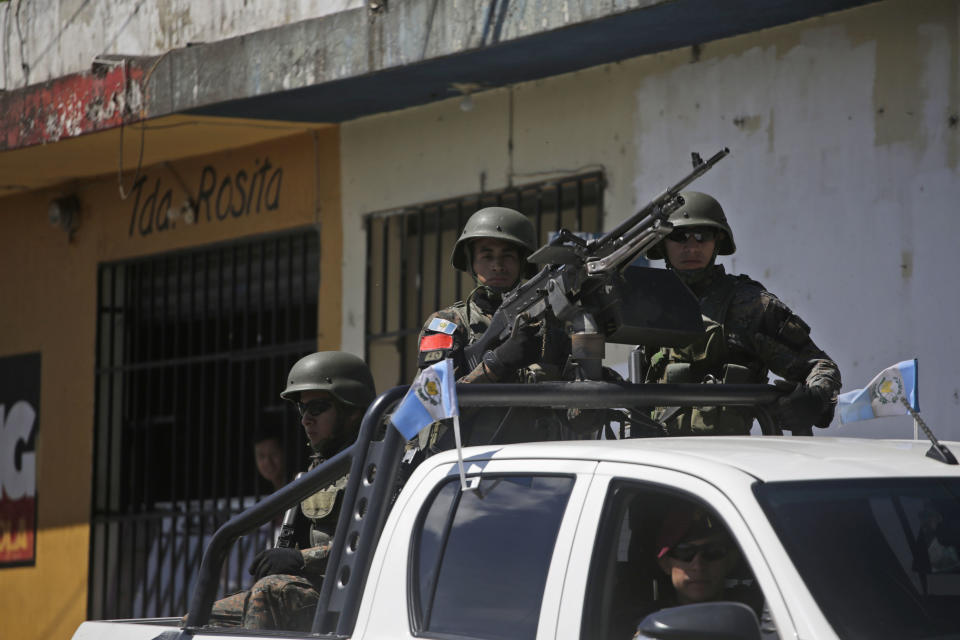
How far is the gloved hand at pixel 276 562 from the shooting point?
4535 mm

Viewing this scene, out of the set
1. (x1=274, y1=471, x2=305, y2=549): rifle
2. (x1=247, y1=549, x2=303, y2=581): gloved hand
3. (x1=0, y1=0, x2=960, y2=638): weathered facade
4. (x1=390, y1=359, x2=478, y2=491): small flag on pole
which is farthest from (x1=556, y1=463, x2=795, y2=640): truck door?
(x1=0, y1=0, x2=960, y2=638): weathered facade

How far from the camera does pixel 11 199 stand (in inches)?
473

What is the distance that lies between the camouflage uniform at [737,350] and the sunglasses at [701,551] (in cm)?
144

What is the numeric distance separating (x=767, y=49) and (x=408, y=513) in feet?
14.5

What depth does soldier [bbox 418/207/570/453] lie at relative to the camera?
470 centimetres

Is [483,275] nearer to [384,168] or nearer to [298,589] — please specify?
[298,589]

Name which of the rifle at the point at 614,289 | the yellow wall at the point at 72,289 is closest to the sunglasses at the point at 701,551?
the rifle at the point at 614,289

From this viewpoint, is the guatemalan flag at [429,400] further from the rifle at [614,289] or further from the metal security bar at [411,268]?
the metal security bar at [411,268]

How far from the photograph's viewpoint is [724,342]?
16.1ft

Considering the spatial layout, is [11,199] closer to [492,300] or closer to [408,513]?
[492,300]

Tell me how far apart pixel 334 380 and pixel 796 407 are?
2.01 meters

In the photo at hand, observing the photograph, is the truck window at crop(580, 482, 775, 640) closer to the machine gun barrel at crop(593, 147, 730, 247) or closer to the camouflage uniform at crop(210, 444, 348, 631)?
the machine gun barrel at crop(593, 147, 730, 247)

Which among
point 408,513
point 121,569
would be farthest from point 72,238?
point 408,513

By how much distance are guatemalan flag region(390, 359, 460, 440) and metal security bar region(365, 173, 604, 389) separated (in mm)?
4912
